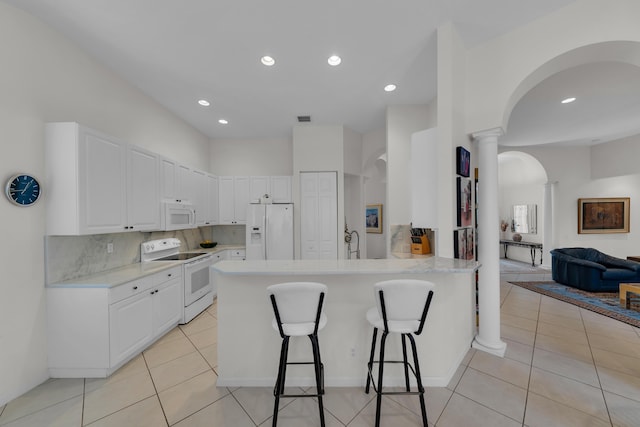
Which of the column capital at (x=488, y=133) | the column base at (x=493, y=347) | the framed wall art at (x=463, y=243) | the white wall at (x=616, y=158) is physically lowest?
the column base at (x=493, y=347)

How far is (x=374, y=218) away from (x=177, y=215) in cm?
583

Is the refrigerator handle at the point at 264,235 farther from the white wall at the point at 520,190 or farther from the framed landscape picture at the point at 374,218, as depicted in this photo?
the white wall at the point at 520,190

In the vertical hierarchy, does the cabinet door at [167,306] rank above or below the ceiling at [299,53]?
below

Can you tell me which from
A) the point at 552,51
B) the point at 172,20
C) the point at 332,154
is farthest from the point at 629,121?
the point at 172,20

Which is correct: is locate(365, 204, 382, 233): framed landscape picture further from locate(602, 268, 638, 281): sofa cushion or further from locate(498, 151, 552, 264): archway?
locate(602, 268, 638, 281): sofa cushion

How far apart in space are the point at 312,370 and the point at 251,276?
3.31 feet

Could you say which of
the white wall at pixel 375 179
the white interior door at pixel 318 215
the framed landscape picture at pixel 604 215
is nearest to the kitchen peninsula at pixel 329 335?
the white interior door at pixel 318 215

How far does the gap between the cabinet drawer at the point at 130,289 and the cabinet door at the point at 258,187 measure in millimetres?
2738

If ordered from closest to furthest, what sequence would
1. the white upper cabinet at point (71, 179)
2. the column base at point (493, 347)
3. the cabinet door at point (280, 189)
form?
the white upper cabinet at point (71, 179)
the column base at point (493, 347)
the cabinet door at point (280, 189)

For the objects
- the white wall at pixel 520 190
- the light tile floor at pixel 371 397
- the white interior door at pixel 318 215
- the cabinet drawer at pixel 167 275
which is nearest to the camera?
the light tile floor at pixel 371 397

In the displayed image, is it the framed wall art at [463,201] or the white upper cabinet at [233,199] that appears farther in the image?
the white upper cabinet at [233,199]

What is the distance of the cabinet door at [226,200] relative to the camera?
5230mm

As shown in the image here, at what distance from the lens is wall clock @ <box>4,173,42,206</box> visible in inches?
77.6

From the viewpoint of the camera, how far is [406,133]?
3.96 metres
